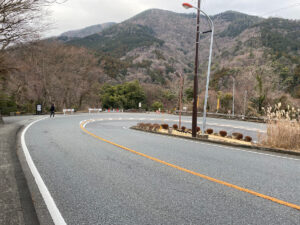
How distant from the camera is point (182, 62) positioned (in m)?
107

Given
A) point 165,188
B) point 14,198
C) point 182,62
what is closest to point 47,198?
point 14,198

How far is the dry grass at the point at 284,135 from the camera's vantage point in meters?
8.83

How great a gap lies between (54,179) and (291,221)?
422 centimetres

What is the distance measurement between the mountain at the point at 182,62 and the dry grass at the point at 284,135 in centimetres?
1057

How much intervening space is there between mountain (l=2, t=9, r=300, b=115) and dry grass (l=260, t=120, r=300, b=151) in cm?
1057

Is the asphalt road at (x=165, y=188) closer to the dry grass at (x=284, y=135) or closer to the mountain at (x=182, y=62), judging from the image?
the dry grass at (x=284, y=135)

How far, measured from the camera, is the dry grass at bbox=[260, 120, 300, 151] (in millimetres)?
8828

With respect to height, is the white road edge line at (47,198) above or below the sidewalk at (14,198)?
below

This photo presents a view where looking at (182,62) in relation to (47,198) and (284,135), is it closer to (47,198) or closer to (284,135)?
(284,135)

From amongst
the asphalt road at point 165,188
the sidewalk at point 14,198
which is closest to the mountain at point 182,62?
the sidewalk at point 14,198

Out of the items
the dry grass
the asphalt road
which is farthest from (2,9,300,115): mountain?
the asphalt road

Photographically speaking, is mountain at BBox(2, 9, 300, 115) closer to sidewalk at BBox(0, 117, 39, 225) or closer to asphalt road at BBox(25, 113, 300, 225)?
sidewalk at BBox(0, 117, 39, 225)

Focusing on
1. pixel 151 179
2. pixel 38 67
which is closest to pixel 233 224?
pixel 151 179

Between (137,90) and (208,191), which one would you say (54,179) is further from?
(137,90)
